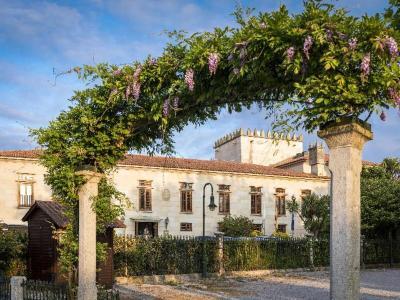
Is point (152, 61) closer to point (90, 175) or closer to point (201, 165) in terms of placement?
point (90, 175)

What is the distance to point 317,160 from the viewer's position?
39.4 meters

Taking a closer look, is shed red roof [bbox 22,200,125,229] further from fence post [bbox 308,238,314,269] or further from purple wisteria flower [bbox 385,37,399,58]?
fence post [bbox 308,238,314,269]

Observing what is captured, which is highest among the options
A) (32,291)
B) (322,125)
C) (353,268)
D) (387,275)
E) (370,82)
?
(370,82)

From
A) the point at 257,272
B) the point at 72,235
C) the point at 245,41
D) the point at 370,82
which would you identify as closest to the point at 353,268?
the point at 370,82

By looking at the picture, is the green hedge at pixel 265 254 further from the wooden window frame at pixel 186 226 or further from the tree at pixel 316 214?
the wooden window frame at pixel 186 226

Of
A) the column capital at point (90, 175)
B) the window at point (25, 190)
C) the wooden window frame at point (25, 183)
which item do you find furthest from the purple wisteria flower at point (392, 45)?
the window at point (25, 190)

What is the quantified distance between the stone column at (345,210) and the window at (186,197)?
2920cm

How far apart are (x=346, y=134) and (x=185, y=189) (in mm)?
29415

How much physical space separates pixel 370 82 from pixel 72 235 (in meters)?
5.85

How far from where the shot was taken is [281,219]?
122 ft

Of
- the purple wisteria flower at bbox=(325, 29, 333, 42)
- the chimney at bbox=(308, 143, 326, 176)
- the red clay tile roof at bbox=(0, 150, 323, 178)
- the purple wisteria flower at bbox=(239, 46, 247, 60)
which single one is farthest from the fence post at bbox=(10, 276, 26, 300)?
the chimney at bbox=(308, 143, 326, 176)

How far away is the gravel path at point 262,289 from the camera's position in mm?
15180

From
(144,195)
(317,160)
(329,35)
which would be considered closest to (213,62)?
(329,35)

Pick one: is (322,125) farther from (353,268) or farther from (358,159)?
(353,268)
